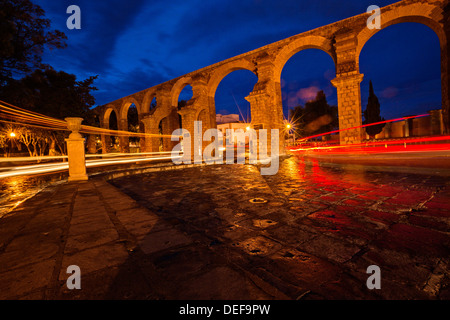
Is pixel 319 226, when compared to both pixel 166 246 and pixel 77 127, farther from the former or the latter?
pixel 77 127

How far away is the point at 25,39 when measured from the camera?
1023cm

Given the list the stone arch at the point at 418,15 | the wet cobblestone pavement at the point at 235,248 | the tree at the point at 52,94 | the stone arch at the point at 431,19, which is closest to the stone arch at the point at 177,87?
the tree at the point at 52,94

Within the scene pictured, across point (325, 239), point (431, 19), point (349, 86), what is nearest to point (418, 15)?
point (431, 19)

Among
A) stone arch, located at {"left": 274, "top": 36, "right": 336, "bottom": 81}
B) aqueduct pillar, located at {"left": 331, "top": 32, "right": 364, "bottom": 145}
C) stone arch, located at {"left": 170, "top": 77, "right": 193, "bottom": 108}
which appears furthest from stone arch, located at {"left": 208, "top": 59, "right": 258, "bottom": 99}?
aqueduct pillar, located at {"left": 331, "top": 32, "right": 364, "bottom": 145}

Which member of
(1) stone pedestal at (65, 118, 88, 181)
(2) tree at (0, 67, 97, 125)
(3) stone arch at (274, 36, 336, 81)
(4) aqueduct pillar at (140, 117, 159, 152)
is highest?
(3) stone arch at (274, 36, 336, 81)

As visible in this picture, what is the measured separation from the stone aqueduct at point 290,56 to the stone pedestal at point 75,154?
29.7ft

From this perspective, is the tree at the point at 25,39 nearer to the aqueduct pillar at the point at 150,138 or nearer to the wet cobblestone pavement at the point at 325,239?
the aqueduct pillar at the point at 150,138

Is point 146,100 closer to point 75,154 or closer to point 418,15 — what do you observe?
point 75,154

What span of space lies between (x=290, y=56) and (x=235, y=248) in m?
13.7

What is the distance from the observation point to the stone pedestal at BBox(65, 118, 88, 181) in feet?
17.9

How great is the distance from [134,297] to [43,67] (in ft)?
49.4

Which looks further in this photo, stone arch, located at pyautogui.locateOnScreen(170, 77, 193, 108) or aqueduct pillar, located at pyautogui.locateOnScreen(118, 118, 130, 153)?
aqueduct pillar, located at pyautogui.locateOnScreen(118, 118, 130, 153)

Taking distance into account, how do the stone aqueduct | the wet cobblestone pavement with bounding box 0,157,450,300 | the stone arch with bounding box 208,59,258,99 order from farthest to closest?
the stone arch with bounding box 208,59,258,99 → the stone aqueduct → the wet cobblestone pavement with bounding box 0,157,450,300

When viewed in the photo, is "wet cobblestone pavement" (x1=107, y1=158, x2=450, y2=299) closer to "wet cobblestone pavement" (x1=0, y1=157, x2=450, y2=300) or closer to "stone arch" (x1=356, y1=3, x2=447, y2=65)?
"wet cobblestone pavement" (x1=0, y1=157, x2=450, y2=300)
